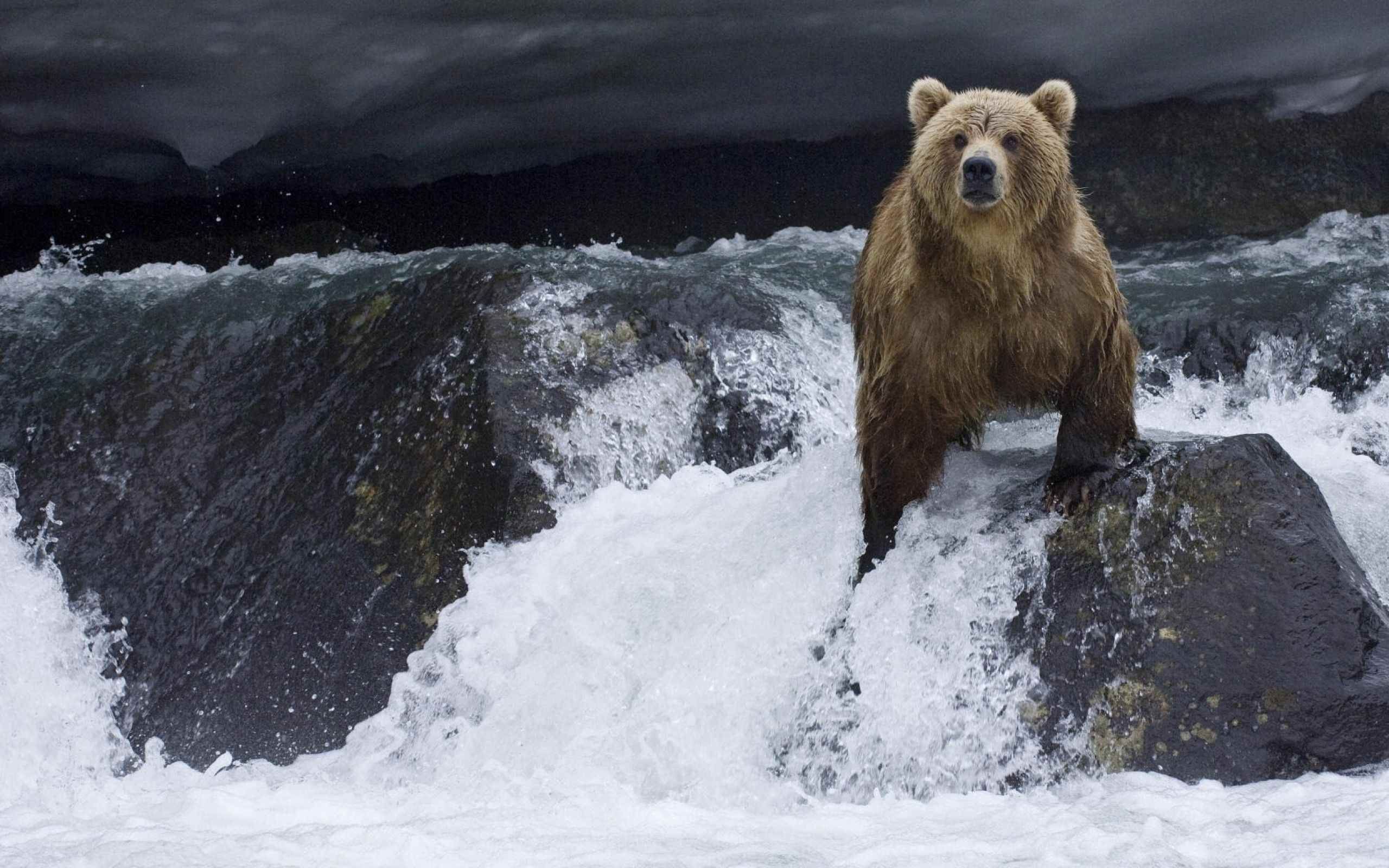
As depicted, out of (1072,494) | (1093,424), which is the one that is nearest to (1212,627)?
(1072,494)

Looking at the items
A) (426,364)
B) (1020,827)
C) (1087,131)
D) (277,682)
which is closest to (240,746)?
(277,682)

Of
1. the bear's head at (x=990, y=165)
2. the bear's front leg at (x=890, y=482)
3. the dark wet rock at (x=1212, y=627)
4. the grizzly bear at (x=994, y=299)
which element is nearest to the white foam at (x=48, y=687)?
the bear's front leg at (x=890, y=482)

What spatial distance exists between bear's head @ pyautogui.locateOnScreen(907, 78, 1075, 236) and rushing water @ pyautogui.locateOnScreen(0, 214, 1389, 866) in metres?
0.95

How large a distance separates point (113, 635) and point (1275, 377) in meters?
5.19

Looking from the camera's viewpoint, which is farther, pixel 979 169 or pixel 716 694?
pixel 716 694

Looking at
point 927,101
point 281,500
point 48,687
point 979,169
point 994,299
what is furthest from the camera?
point 281,500

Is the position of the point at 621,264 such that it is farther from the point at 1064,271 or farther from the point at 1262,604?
the point at 1262,604

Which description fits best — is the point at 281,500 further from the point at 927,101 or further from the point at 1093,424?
the point at 1093,424

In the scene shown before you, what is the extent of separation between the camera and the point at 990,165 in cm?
369

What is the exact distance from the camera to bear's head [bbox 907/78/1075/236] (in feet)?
12.2

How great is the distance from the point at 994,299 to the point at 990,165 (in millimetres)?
396

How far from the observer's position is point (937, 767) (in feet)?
12.4

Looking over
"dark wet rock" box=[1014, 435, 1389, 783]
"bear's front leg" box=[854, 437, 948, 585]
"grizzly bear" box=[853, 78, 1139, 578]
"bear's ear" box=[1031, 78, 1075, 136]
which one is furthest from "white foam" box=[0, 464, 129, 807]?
"bear's ear" box=[1031, 78, 1075, 136]

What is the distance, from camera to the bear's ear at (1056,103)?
4078mm
